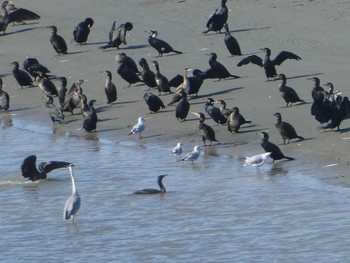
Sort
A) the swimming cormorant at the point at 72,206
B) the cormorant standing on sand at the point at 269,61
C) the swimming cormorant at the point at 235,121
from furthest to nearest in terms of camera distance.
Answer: the cormorant standing on sand at the point at 269,61 < the swimming cormorant at the point at 235,121 < the swimming cormorant at the point at 72,206

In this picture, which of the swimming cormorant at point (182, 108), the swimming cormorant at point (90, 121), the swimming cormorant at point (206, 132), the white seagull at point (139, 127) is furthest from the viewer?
the swimming cormorant at point (90, 121)

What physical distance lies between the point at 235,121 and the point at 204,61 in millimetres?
4731

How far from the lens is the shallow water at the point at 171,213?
13.7m

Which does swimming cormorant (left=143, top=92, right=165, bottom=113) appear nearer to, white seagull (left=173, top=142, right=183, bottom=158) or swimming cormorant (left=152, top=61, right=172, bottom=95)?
swimming cormorant (left=152, top=61, right=172, bottom=95)

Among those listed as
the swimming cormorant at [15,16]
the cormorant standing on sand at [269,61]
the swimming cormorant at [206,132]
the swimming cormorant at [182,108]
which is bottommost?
the swimming cormorant at [206,132]

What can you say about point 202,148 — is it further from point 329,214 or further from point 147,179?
point 329,214

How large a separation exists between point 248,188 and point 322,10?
32.8ft

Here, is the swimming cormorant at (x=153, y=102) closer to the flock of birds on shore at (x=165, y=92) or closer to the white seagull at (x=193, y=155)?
the flock of birds on shore at (x=165, y=92)

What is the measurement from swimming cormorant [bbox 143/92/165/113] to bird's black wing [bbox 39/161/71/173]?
3057mm

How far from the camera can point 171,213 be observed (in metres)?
15.4

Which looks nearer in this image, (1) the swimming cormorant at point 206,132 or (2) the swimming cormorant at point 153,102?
(1) the swimming cormorant at point 206,132

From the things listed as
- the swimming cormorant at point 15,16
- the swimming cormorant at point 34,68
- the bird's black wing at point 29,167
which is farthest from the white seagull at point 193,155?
the swimming cormorant at point 15,16

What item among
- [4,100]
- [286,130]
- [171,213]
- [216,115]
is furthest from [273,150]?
[4,100]

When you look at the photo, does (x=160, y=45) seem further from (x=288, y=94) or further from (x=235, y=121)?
(x=235, y=121)
